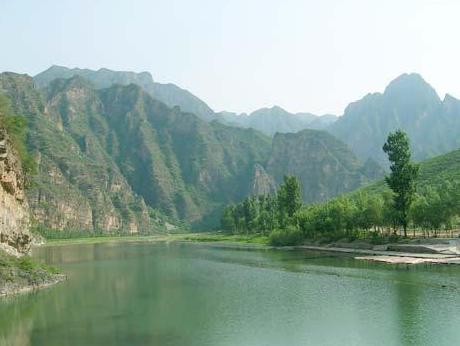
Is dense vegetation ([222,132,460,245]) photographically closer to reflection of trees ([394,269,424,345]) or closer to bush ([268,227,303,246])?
bush ([268,227,303,246])

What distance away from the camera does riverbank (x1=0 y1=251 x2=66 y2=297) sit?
57469mm

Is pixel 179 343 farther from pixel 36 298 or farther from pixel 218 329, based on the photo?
pixel 36 298

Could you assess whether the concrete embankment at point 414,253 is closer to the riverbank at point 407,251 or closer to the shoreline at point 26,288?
the riverbank at point 407,251

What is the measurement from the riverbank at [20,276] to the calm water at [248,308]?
2.05m

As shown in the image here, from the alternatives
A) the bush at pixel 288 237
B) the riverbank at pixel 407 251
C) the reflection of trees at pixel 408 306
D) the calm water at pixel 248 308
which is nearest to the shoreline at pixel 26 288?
the calm water at pixel 248 308

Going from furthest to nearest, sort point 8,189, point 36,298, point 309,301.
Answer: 1. point 8,189
2. point 36,298
3. point 309,301

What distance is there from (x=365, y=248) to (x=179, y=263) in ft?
116

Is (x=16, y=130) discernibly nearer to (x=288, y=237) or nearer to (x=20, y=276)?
(x=20, y=276)

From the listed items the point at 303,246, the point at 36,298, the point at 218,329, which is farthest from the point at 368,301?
the point at 303,246

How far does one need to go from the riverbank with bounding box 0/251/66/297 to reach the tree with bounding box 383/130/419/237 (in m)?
59.1

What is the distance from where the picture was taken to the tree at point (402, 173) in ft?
302

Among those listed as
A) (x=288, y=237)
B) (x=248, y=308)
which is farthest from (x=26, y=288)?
(x=288, y=237)

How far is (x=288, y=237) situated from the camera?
12750cm

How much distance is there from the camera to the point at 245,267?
271ft
